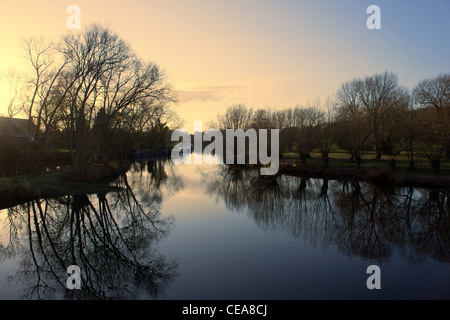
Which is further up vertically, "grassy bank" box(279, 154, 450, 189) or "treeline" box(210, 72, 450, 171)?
"treeline" box(210, 72, 450, 171)

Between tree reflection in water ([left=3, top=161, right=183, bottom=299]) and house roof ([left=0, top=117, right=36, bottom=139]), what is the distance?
23761 mm

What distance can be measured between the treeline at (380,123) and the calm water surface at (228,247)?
10091 millimetres

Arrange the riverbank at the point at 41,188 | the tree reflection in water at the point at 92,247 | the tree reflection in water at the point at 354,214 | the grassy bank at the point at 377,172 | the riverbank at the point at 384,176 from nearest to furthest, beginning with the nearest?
the tree reflection in water at the point at 92,247 < the tree reflection in water at the point at 354,214 < the riverbank at the point at 41,188 < the riverbank at the point at 384,176 < the grassy bank at the point at 377,172

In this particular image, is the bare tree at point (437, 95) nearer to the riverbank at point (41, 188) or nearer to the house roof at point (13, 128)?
the riverbank at point (41, 188)

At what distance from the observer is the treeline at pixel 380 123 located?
94.8ft

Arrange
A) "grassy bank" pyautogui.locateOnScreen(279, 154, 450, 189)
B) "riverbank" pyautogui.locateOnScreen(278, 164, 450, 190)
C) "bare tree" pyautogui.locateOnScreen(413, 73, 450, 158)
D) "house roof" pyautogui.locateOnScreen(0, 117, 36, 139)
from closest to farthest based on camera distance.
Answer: "riverbank" pyautogui.locateOnScreen(278, 164, 450, 190) < "grassy bank" pyautogui.locateOnScreen(279, 154, 450, 189) < "bare tree" pyautogui.locateOnScreen(413, 73, 450, 158) < "house roof" pyautogui.locateOnScreen(0, 117, 36, 139)

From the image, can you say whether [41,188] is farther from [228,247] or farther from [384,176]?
[384,176]

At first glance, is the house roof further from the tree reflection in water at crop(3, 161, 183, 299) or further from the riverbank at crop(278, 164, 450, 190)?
the riverbank at crop(278, 164, 450, 190)

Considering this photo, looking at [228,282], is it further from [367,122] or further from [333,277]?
[367,122]

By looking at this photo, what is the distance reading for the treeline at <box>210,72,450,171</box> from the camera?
94.8 feet

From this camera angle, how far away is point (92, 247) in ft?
37.6

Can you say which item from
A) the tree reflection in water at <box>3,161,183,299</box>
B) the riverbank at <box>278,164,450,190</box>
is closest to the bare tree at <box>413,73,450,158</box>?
the riverbank at <box>278,164,450,190</box>

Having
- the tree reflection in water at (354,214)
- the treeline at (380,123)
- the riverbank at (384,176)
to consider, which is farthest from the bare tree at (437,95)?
the tree reflection in water at (354,214)

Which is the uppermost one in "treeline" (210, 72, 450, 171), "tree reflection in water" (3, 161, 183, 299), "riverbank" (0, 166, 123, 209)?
"treeline" (210, 72, 450, 171)
